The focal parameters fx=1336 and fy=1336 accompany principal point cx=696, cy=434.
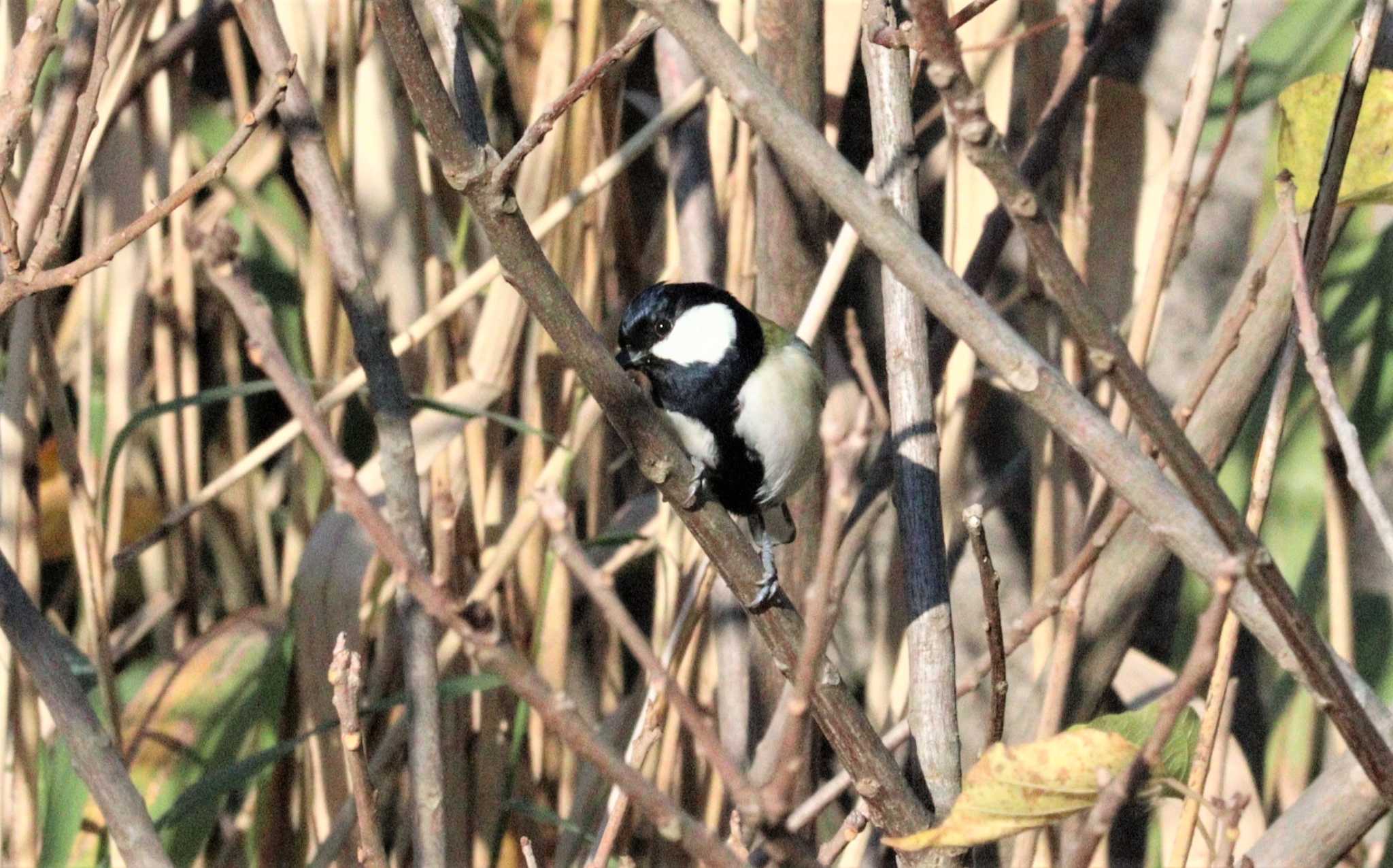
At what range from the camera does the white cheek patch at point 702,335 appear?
122cm

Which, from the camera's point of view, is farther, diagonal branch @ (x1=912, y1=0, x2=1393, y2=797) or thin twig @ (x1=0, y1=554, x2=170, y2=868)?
thin twig @ (x1=0, y1=554, x2=170, y2=868)

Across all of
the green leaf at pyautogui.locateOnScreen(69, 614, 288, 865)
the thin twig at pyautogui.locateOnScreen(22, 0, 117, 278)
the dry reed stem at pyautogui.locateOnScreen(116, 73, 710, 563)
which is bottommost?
the green leaf at pyautogui.locateOnScreen(69, 614, 288, 865)

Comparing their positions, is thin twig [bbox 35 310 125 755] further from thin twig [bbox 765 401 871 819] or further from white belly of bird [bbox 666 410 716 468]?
thin twig [bbox 765 401 871 819]

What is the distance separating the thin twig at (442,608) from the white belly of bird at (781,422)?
0.76m

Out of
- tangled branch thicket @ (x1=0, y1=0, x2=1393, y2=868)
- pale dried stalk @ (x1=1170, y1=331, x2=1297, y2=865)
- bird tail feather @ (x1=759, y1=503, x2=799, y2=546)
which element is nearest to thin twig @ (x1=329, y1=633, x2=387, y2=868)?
tangled branch thicket @ (x1=0, y1=0, x2=1393, y2=868)

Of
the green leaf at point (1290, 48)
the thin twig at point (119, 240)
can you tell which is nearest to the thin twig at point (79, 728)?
the thin twig at point (119, 240)

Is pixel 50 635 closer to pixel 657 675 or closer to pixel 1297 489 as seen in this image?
pixel 657 675

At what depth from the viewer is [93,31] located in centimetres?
96

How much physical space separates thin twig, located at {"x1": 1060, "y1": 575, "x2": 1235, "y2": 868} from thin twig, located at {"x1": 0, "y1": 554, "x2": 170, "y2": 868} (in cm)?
58

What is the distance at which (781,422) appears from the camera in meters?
1.21

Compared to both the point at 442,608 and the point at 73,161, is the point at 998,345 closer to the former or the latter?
the point at 442,608

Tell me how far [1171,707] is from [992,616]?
224mm

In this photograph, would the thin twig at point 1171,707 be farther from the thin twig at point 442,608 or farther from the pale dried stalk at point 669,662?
the pale dried stalk at point 669,662

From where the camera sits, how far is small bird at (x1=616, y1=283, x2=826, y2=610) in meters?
1.21
